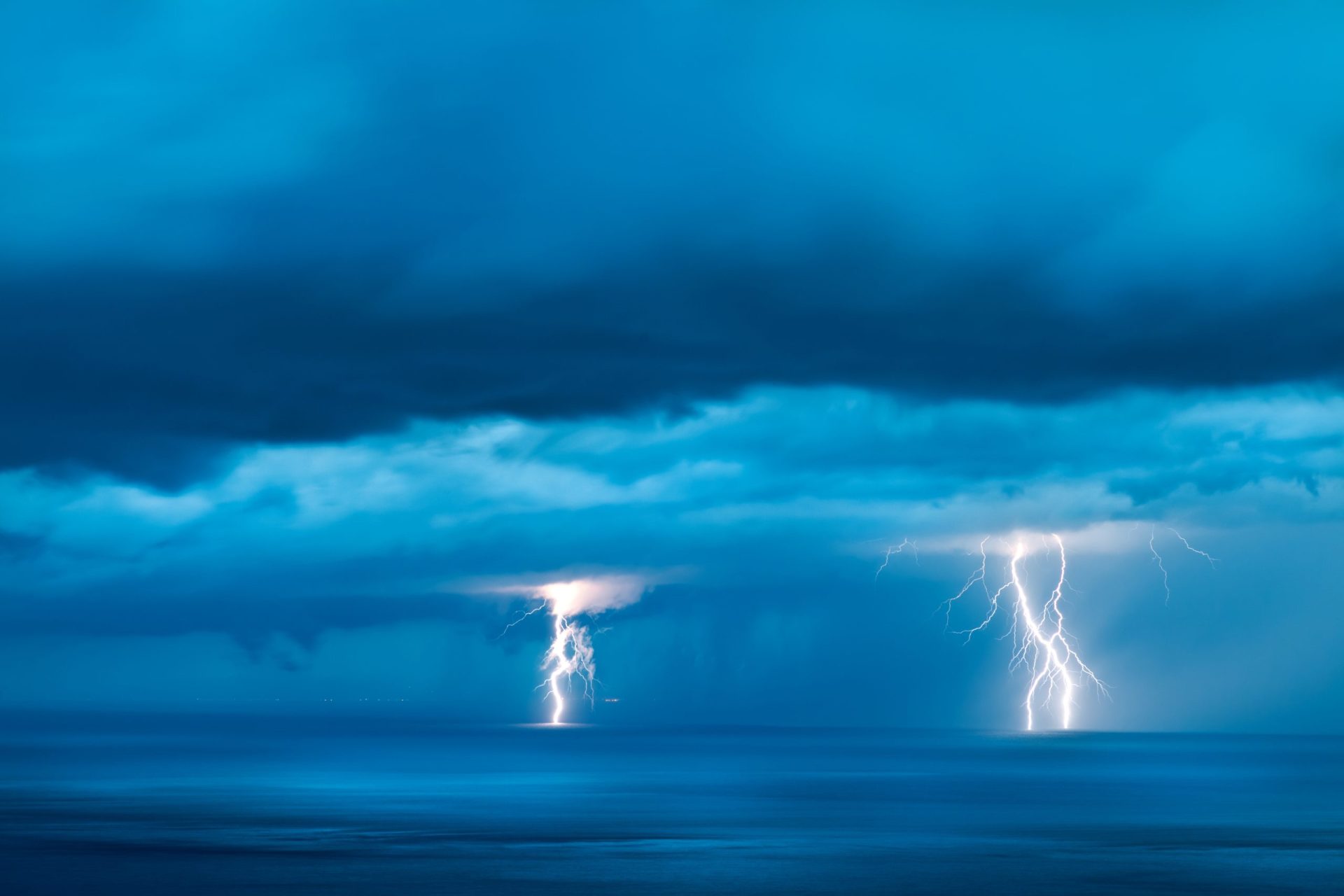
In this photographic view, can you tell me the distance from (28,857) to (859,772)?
10591 centimetres

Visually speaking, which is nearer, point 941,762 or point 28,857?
point 28,857

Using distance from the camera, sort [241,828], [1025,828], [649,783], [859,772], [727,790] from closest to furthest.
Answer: [241,828]
[1025,828]
[727,790]
[649,783]
[859,772]

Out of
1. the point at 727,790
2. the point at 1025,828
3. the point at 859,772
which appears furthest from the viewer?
the point at 859,772

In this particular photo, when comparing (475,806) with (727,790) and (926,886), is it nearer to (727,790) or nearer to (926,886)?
(727,790)

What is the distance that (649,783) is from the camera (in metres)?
131

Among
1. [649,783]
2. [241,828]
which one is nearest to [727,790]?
[649,783]

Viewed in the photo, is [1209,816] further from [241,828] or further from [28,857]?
[28,857]

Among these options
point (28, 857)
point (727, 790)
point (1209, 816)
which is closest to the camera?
point (28, 857)

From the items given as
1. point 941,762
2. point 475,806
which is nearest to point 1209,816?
point 475,806

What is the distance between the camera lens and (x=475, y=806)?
320 feet

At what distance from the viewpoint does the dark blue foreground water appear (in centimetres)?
5791

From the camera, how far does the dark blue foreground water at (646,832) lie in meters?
57.9

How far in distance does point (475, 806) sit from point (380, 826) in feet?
57.8

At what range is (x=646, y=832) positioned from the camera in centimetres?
7975
